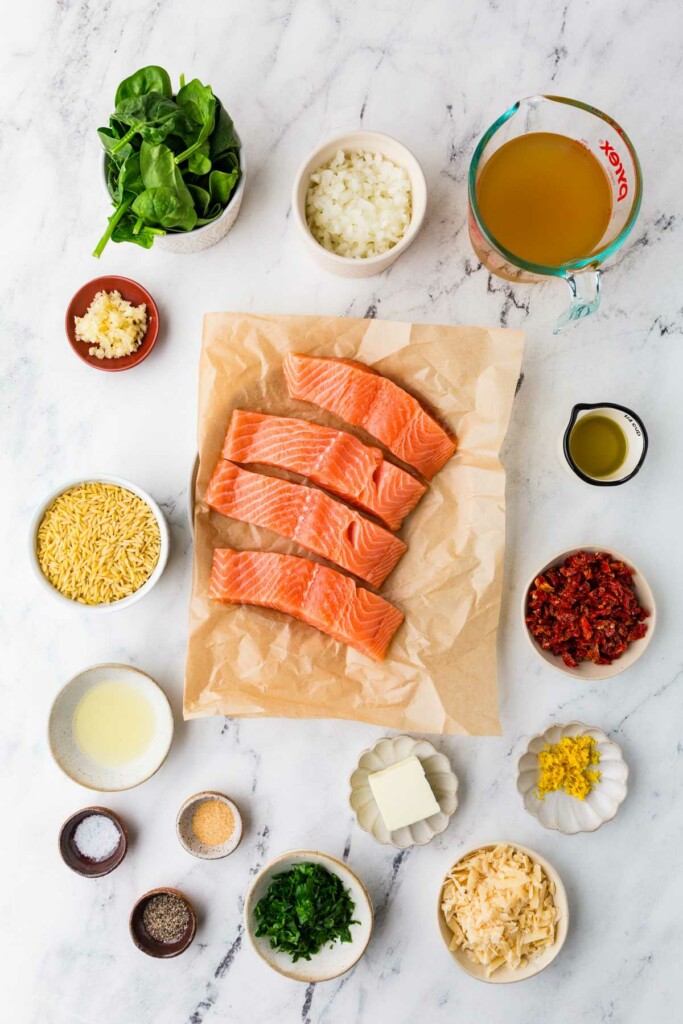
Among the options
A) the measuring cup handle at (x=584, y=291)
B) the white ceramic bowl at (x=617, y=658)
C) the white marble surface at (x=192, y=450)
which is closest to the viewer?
the measuring cup handle at (x=584, y=291)

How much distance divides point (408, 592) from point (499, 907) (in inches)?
36.7

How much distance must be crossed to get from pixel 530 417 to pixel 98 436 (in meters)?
1.33

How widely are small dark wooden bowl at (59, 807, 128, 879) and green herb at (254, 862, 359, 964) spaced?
0.45 meters

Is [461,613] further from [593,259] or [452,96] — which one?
[452,96]

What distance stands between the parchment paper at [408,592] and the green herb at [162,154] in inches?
12.5

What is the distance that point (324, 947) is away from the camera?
7.88 feet

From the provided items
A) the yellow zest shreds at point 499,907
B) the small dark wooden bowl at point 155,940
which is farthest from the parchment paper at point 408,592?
the small dark wooden bowl at point 155,940

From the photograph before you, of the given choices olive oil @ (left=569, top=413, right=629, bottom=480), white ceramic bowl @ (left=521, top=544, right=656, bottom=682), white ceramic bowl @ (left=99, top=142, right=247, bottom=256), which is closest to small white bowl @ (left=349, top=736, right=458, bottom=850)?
white ceramic bowl @ (left=521, top=544, right=656, bottom=682)

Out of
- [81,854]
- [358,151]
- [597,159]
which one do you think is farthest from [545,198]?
[81,854]

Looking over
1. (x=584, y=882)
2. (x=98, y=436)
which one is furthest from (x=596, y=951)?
Result: (x=98, y=436)

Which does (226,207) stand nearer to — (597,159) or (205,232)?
(205,232)

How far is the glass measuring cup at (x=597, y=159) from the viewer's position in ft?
6.86

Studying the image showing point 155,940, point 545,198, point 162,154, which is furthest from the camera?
point 155,940

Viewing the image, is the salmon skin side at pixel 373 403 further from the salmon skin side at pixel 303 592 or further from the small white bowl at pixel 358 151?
the salmon skin side at pixel 303 592
